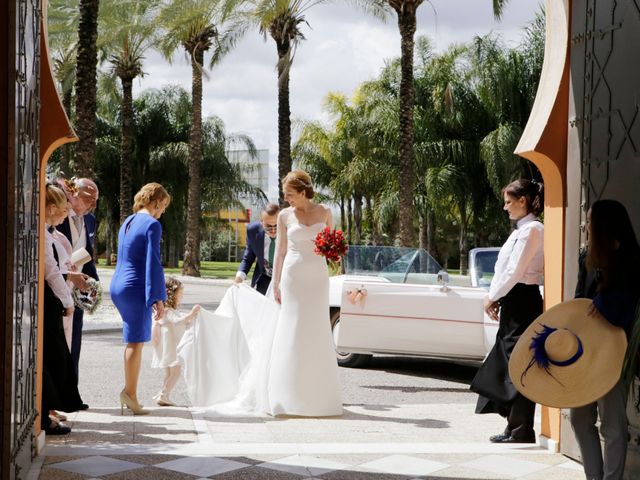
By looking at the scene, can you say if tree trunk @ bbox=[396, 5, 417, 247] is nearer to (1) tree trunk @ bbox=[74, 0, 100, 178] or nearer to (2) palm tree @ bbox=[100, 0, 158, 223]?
(1) tree trunk @ bbox=[74, 0, 100, 178]

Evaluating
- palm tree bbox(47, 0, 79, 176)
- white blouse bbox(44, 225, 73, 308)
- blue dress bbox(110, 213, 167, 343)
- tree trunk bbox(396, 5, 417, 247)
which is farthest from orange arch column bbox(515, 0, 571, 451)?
palm tree bbox(47, 0, 79, 176)

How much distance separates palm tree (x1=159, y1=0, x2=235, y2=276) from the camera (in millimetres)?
34500

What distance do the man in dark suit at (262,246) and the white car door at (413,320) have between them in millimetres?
1069

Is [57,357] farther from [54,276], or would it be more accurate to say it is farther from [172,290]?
[172,290]

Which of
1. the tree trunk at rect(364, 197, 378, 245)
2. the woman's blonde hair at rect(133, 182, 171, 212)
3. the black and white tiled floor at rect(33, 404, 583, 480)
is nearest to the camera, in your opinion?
the black and white tiled floor at rect(33, 404, 583, 480)

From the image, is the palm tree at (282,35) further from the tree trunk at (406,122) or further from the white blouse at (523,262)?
the white blouse at (523,262)

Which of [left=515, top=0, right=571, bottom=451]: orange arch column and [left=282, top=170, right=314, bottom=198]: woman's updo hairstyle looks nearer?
[left=515, top=0, right=571, bottom=451]: orange arch column

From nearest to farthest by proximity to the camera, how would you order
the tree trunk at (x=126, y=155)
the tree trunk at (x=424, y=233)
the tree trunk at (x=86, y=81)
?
1. the tree trunk at (x=86, y=81)
2. the tree trunk at (x=126, y=155)
3. the tree trunk at (x=424, y=233)

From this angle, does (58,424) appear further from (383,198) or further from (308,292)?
(383,198)

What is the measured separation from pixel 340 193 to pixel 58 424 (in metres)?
49.2

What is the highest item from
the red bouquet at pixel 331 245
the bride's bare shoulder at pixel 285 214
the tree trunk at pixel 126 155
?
the tree trunk at pixel 126 155

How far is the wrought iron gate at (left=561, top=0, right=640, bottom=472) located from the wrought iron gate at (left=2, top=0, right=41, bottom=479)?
12.1 ft

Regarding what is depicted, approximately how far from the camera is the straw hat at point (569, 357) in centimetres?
527

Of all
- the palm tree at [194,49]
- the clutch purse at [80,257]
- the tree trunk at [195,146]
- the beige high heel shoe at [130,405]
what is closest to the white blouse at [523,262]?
the beige high heel shoe at [130,405]
